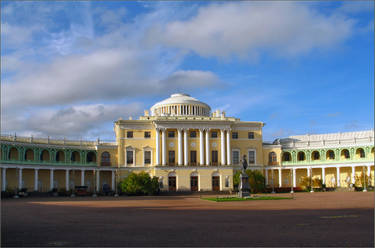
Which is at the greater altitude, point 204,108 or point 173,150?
point 204,108

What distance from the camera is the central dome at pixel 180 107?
8875 cm

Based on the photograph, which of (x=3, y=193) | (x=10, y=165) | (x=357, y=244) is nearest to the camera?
(x=357, y=244)

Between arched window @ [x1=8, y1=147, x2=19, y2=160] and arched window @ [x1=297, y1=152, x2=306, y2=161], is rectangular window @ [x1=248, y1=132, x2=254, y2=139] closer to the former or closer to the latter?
arched window @ [x1=297, y1=152, x2=306, y2=161]

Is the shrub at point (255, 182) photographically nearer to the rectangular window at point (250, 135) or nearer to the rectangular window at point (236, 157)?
the rectangular window at point (236, 157)

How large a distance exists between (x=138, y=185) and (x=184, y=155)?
1481 centimetres

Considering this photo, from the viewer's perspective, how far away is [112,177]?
83625mm

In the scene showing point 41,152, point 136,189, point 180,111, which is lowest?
point 136,189

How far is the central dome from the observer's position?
88.8m

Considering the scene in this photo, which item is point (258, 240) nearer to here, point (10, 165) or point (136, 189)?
point (136, 189)

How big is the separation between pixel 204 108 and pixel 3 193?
43984 mm

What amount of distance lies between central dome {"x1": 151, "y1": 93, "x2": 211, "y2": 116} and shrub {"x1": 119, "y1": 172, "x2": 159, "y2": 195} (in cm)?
1936

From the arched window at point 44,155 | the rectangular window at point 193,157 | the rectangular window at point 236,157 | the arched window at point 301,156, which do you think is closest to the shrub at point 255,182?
the rectangular window at point 236,157

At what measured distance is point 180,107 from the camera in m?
88.8

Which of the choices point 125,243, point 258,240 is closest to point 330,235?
point 258,240
